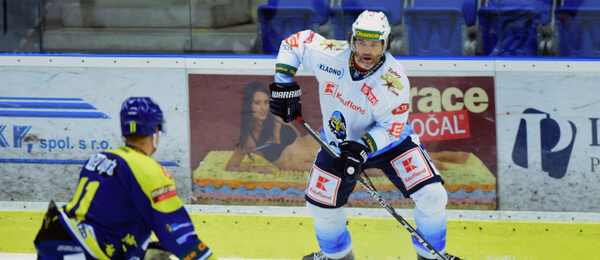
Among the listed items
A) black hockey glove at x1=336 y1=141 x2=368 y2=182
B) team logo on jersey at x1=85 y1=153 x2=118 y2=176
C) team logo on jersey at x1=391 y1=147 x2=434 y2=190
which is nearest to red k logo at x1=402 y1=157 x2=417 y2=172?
team logo on jersey at x1=391 y1=147 x2=434 y2=190

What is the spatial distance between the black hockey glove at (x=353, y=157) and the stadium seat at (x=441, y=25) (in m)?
1.06

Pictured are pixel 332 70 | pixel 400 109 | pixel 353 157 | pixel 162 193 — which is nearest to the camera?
pixel 162 193

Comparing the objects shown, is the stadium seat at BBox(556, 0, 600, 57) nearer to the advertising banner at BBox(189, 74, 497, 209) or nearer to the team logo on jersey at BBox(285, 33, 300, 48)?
the advertising banner at BBox(189, 74, 497, 209)

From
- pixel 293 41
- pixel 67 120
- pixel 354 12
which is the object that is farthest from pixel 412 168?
pixel 67 120

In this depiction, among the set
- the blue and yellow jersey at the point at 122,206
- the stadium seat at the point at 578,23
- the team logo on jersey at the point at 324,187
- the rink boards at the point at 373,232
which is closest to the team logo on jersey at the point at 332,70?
the team logo on jersey at the point at 324,187

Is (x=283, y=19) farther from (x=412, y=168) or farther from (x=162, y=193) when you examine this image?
(x=162, y=193)

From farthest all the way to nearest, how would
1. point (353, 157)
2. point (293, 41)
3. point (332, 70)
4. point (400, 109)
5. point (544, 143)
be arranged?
point (544, 143), point (293, 41), point (332, 70), point (400, 109), point (353, 157)

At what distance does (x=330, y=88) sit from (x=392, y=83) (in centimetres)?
31

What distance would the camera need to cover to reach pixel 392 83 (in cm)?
369

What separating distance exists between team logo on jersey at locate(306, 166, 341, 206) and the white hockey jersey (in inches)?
5.8

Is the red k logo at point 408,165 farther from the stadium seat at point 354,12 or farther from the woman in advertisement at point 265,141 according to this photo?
the stadium seat at point 354,12

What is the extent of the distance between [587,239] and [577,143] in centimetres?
48

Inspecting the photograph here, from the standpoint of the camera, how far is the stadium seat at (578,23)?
175 inches

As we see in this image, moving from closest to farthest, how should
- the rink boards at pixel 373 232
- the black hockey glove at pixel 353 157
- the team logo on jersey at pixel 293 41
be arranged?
1. the black hockey glove at pixel 353 157
2. the team logo on jersey at pixel 293 41
3. the rink boards at pixel 373 232
